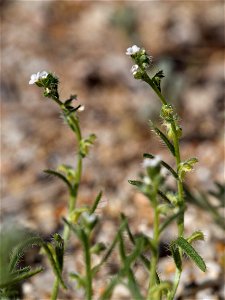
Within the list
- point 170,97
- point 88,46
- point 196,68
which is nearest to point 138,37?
point 88,46

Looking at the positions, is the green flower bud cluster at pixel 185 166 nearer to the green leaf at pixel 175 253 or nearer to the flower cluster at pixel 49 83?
the green leaf at pixel 175 253

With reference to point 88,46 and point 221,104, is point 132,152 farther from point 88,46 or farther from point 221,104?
point 88,46

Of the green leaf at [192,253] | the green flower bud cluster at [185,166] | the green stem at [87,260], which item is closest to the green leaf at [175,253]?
the green leaf at [192,253]

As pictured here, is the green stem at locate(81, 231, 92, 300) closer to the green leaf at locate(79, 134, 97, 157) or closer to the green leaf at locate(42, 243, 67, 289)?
the green leaf at locate(42, 243, 67, 289)

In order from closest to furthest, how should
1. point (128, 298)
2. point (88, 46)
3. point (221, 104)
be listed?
point (128, 298)
point (221, 104)
point (88, 46)

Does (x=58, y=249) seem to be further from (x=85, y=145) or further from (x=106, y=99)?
(x=106, y=99)

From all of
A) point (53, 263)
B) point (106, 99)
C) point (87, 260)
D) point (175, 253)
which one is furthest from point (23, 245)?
point (106, 99)
